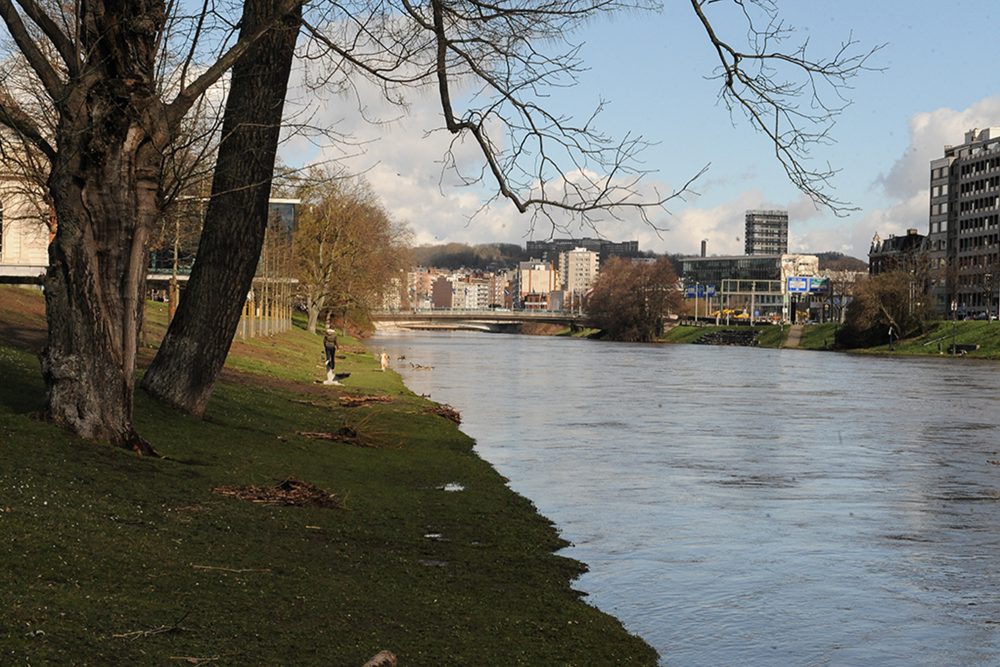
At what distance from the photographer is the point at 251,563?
12195 millimetres

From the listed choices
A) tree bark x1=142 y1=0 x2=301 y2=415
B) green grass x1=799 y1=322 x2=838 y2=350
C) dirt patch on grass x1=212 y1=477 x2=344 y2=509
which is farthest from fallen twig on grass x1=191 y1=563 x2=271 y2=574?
green grass x1=799 y1=322 x2=838 y2=350

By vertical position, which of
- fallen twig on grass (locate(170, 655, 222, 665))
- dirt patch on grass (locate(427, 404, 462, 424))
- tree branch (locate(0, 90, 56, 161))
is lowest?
dirt patch on grass (locate(427, 404, 462, 424))

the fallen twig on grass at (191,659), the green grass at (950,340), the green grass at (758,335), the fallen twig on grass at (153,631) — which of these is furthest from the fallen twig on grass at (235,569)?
the green grass at (758,335)

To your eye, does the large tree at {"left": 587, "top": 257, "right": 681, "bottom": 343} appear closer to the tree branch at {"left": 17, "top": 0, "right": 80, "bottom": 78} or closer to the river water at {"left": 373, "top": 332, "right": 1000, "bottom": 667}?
the river water at {"left": 373, "top": 332, "right": 1000, "bottom": 667}

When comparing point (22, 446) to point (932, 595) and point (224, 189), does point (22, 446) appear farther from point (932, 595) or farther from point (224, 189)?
point (932, 595)

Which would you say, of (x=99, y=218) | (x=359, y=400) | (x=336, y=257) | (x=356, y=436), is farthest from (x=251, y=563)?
(x=336, y=257)

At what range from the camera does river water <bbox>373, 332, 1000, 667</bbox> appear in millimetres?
13922

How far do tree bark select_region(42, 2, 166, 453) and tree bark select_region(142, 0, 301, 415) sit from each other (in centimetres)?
367

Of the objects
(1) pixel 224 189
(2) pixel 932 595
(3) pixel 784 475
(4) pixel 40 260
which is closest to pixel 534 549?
(2) pixel 932 595

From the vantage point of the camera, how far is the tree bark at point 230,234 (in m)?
20.8

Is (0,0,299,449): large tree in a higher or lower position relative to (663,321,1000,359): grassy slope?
higher

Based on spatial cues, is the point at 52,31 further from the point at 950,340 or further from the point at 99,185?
the point at 950,340

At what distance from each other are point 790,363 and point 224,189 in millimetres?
90097

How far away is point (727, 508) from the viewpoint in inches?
903
